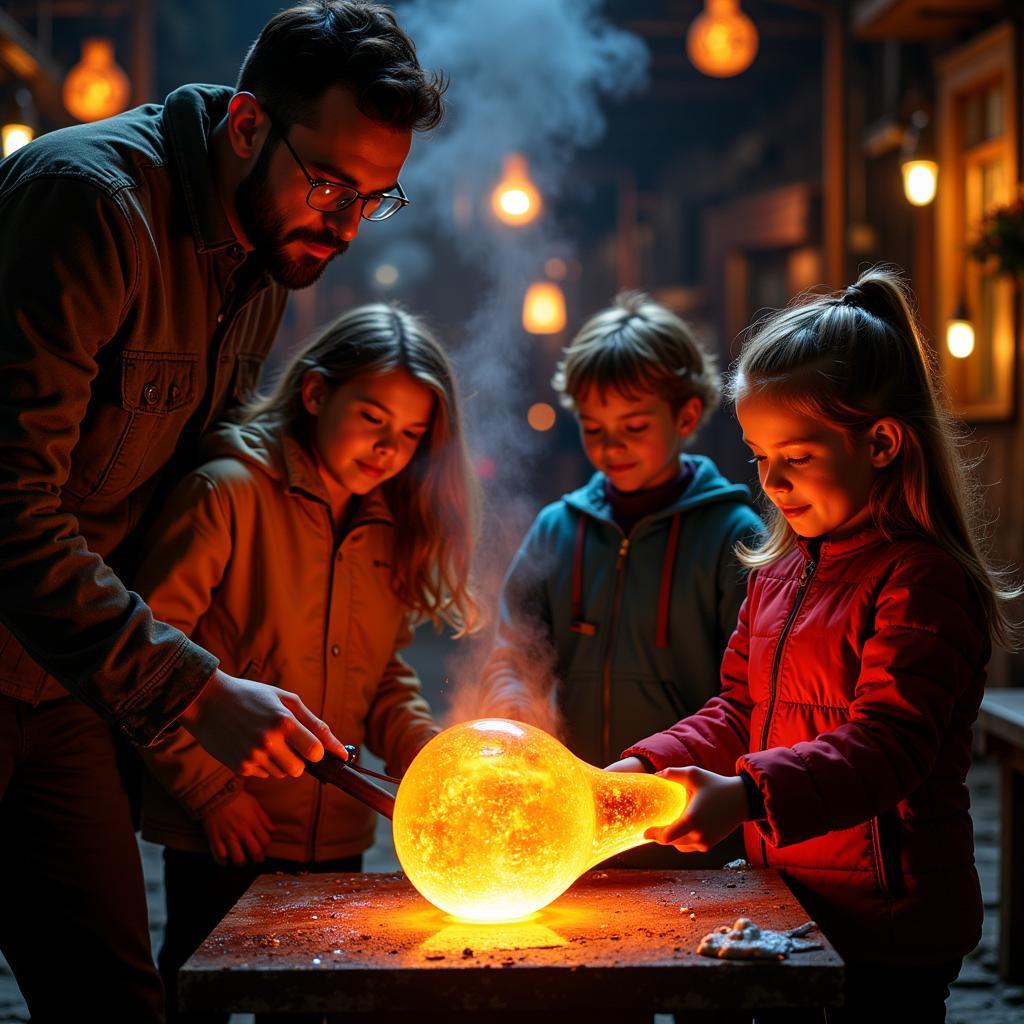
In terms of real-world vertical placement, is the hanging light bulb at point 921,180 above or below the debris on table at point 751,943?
above

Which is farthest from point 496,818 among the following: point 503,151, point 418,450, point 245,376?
point 503,151

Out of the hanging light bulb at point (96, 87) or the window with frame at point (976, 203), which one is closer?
the window with frame at point (976, 203)

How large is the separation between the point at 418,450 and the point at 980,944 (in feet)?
9.48

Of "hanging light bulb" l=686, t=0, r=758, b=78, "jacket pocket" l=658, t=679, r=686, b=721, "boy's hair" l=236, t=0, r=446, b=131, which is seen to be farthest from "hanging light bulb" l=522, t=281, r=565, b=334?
"boy's hair" l=236, t=0, r=446, b=131

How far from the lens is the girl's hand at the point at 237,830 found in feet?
8.11

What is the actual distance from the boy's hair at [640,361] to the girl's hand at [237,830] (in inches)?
48.0

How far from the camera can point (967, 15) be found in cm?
784

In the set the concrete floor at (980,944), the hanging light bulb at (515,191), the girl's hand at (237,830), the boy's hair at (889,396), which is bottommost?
the concrete floor at (980,944)

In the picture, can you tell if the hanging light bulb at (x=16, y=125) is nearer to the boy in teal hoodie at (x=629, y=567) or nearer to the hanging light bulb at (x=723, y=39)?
the hanging light bulb at (x=723, y=39)

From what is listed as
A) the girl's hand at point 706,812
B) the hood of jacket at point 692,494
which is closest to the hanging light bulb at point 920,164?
the hood of jacket at point 692,494

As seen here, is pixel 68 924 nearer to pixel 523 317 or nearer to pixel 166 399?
pixel 166 399

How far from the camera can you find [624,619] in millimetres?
Result: 2932

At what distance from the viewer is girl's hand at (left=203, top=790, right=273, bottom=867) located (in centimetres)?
247

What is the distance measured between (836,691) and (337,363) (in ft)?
4.40
